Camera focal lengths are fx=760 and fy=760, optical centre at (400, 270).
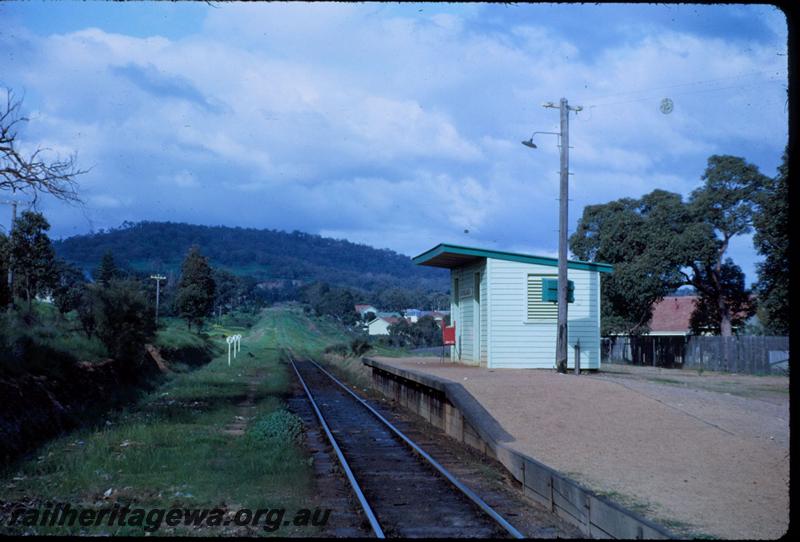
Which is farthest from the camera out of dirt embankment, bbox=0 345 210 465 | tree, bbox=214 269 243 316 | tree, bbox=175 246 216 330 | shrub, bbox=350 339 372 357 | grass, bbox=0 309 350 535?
tree, bbox=214 269 243 316

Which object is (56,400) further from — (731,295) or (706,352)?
(731,295)

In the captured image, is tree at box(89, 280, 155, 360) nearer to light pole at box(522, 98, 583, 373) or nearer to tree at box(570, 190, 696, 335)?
light pole at box(522, 98, 583, 373)

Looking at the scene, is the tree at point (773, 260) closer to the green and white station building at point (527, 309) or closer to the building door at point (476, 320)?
the green and white station building at point (527, 309)

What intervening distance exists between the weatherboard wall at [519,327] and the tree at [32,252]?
72.6 feet

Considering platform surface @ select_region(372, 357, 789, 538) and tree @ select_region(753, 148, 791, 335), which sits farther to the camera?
tree @ select_region(753, 148, 791, 335)

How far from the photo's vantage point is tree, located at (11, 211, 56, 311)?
1303 inches

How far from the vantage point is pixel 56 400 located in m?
16.1

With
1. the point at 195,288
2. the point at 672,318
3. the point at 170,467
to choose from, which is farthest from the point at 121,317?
the point at 672,318

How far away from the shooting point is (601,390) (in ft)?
46.1

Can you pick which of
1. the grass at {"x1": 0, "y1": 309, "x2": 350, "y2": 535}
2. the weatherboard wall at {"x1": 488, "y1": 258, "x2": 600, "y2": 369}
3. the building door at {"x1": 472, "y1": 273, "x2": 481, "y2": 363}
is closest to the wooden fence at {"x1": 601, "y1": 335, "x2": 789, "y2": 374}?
the weatherboard wall at {"x1": 488, "y1": 258, "x2": 600, "y2": 369}

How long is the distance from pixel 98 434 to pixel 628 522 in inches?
398

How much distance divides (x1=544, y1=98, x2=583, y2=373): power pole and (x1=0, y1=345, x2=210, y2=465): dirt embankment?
10.7m

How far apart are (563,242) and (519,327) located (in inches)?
97.8

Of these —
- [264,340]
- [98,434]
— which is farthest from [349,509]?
[264,340]
